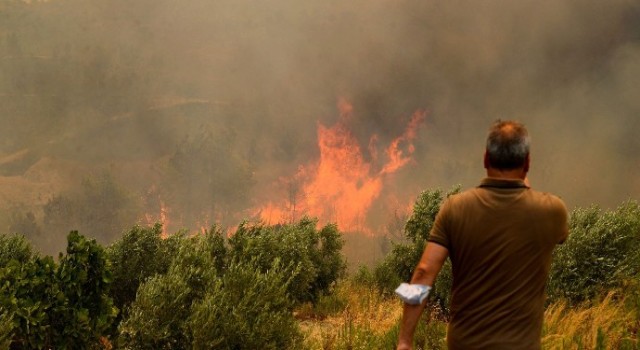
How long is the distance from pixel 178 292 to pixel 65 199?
213487 millimetres

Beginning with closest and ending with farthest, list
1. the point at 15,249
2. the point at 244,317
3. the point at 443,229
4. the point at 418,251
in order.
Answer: the point at 443,229 < the point at 244,317 < the point at 15,249 < the point at 418,251

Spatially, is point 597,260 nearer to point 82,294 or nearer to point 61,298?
point 82,294

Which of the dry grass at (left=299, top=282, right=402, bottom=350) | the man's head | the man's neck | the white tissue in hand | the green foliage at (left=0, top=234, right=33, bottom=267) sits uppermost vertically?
the man's head

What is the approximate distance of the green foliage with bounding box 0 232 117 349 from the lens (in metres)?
8.58

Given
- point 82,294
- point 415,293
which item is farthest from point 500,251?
point 82,294

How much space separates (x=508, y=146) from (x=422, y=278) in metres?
1.07

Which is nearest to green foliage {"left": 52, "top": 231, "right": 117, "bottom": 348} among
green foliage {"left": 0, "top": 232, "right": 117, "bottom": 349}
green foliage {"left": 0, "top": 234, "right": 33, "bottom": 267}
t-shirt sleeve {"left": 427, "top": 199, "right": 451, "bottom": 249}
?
green foliage {"left": 0, "top": 232, "right": 117, "bottom": 349}

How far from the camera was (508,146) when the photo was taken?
352 centimetres

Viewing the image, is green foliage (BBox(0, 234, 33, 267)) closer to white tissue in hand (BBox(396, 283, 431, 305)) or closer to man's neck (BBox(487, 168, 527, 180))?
white tissue in hand (BBox(396, 283, 431, 305))

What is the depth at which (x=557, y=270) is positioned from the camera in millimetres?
12797

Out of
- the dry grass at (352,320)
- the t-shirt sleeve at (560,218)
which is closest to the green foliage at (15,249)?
the dry grass at (352,320)

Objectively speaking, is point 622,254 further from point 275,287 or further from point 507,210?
point 507,210

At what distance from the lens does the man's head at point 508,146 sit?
351 centimetres

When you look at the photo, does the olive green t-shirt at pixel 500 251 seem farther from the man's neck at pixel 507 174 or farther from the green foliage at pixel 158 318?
the green foliage at pixel 158 318
